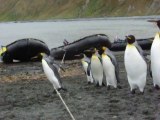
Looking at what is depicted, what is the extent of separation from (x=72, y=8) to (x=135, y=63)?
14233 centimetres

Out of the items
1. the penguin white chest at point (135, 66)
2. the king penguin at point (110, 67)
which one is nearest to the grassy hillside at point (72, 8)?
the king penguin at point (110, 67)

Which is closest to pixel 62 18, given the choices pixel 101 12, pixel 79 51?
pixel 101 12

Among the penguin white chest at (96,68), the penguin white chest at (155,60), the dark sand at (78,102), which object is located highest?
the penguin white chest at (155,60)

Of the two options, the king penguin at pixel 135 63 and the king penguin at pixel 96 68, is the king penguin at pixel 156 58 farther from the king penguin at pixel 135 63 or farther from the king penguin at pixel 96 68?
the king penguin at pixel 96 68

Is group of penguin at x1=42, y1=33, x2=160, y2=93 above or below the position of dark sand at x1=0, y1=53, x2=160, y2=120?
above

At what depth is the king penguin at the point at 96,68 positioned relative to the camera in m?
14.2

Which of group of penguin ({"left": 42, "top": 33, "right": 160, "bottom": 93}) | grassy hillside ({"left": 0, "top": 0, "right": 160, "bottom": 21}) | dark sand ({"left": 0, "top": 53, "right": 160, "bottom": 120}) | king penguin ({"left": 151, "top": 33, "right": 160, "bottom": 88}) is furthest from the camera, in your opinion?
grassy hillside ({"left": 0, "top": 0, "right": 160, "bottom": 21})

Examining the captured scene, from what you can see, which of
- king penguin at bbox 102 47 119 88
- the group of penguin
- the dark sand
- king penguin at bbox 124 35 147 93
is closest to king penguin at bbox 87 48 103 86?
the group of penguin

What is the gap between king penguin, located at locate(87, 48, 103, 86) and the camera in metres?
14.2

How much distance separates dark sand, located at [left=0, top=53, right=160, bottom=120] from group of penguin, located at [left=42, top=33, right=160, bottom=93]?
0.99ft

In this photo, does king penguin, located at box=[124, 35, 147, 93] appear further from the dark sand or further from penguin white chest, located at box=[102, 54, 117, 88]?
penguin white chest, located at box=[102, 54, 117, 88]

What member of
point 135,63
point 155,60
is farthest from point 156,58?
point 135,63

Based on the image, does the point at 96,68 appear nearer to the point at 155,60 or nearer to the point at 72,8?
the point at 155,60

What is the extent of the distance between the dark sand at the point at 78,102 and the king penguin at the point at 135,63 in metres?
0.40
